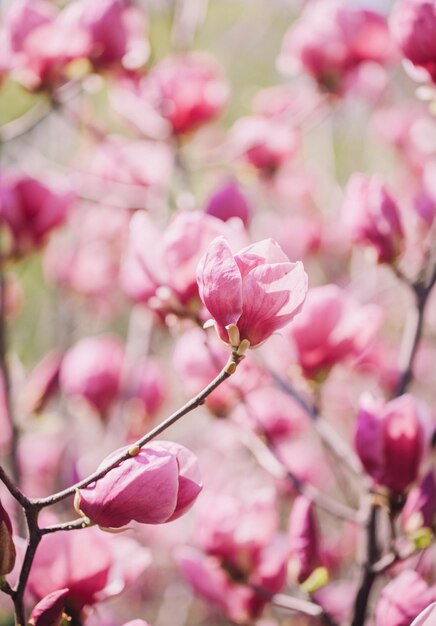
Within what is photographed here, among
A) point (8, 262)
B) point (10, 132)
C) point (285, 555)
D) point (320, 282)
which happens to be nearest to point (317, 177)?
point (320, 282)

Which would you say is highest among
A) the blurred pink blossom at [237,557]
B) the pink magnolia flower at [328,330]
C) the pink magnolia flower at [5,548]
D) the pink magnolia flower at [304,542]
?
the pink magnolia flower at [5,548]

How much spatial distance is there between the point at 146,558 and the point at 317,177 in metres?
1.61

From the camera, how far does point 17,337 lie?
2584 millimetres

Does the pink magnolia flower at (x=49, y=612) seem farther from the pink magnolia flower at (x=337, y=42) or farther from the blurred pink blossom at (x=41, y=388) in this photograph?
the pink magnolia flower at (x=337, y=42)

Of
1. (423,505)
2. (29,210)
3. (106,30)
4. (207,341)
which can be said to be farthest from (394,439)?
(106,30)

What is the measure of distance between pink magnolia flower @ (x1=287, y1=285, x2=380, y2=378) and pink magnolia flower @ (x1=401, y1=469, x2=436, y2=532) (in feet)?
0.46

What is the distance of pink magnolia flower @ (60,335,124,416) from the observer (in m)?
1.07

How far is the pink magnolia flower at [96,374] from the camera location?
1.07m

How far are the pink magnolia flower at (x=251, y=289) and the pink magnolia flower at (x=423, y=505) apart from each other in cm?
23

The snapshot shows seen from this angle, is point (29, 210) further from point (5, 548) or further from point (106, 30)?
point (5, 548)

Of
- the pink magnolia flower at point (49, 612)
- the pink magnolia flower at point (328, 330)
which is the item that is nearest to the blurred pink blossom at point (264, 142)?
the pink magnolia flower at point (328, 330)

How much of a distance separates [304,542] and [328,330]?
19 cm

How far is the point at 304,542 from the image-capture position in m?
0.62

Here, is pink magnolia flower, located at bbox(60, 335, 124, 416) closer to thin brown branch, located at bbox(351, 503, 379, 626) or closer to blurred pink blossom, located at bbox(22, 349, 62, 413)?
blurred pink blossom, located at bbox(22, 349, 62, 413)
